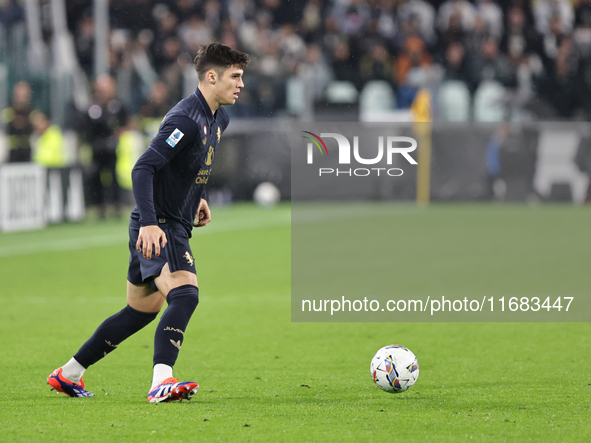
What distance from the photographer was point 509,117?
18188 millimetres

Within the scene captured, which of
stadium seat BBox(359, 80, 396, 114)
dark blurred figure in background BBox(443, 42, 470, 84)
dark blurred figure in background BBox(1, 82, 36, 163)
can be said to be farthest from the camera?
dark blurred figure in background BBox(443, 42, 470, 84)

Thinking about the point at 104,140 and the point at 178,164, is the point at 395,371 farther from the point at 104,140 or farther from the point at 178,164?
the point at 104,140

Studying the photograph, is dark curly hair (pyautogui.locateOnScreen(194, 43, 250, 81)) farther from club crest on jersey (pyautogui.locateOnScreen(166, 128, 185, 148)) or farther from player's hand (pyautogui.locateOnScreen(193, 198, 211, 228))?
player's hand (pyautogui.locateOnScreen(193, 198, 211, 228))

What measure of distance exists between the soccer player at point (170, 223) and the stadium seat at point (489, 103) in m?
14.4

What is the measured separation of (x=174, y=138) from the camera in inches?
161

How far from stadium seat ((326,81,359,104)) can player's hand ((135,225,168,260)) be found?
14.7 metres

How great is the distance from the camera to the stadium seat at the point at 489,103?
18.2m

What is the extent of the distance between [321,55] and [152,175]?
16.8m

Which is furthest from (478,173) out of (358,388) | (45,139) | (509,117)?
(358,388)

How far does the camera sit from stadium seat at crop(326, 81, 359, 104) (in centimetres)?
1852

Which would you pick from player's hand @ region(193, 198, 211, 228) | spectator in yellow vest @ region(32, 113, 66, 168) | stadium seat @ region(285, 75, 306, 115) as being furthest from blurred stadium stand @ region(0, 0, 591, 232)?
player's hand @ region(193, 198, 211, 228)

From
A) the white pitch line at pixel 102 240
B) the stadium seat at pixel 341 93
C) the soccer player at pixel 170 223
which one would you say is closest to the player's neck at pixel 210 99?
the soccer player at pixel 170 223

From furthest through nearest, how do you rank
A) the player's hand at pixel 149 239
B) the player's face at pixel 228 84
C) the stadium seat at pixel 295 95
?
the stadium seat at pixel 295 95
the player's face at pixel 228 84
the player's hand at pixel 149 239

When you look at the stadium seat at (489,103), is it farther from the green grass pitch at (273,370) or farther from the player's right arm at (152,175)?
the player's right arm at (152,175)
